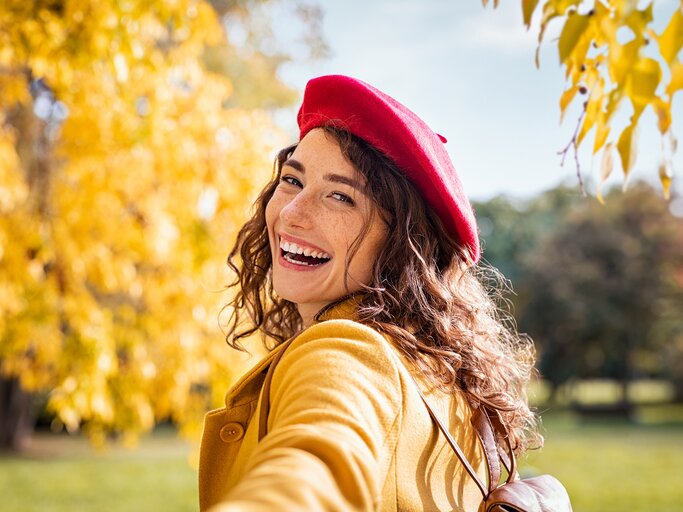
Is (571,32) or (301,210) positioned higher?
(571,32)

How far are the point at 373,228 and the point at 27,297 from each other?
375 cm

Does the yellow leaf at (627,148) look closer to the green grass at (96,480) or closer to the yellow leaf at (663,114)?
the yellow leaf at (663,114)

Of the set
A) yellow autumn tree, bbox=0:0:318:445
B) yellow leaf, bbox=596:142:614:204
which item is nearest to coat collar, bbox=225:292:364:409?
yellow leaf, bbox=596:142:614:204

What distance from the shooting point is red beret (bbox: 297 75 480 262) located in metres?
1.69

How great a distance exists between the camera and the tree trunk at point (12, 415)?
1667cm

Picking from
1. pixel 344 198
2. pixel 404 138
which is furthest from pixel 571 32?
pixel 344 198

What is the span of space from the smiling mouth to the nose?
5 cm

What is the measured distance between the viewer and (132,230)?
5297mm

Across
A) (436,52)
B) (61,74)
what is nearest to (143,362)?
(61,74)

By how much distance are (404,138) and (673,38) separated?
0.63 m

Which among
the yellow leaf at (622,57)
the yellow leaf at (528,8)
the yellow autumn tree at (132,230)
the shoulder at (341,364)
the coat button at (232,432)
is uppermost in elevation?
the yellow leaf at (528,8)

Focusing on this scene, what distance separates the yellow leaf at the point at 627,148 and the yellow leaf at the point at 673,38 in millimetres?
110

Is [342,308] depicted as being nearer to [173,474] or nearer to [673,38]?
[673,38]

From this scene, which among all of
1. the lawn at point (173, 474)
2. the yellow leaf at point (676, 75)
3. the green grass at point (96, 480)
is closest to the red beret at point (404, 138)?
the yellow leaf at point (676, 75)
